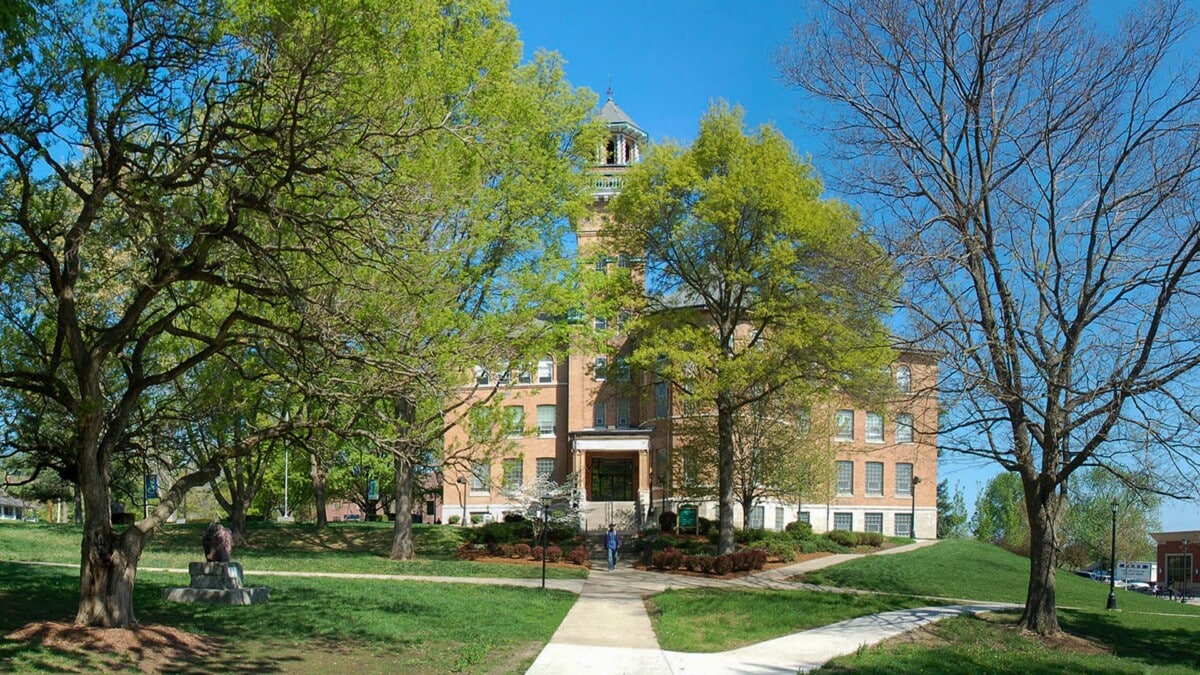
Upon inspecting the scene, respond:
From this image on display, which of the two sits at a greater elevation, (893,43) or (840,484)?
(893,43)

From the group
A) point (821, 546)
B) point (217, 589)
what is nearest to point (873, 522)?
point (821, 546)

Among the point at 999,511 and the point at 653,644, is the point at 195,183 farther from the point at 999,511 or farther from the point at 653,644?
the point at 999,511

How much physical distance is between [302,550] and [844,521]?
105 feet

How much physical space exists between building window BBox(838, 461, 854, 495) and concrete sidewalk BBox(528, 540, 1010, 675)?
3147 cm

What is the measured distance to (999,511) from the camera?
94750 mm

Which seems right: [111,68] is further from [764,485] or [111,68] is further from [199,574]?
[764,485]

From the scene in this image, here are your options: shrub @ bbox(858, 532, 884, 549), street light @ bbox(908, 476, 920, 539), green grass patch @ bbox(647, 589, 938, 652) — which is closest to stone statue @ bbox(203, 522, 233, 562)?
green grass patch @ bbox(647, 589, 938, 652)

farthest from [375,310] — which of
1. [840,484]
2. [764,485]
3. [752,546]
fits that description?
[840,484]

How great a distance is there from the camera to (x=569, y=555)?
3177cm

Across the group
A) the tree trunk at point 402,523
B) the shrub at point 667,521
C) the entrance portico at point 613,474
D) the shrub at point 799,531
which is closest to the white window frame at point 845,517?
the shrub at point 799,531

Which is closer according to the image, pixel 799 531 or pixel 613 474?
pixel 799 531

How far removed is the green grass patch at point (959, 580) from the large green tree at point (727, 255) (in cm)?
460

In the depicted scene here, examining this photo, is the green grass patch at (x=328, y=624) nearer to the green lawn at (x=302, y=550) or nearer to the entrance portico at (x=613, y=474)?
the green lawn at (x=302, y=550)

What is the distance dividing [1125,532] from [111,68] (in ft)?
229
